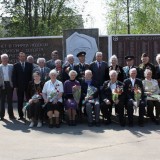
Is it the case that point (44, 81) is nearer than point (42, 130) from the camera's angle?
No

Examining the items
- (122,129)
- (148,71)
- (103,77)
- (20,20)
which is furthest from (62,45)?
(20,20)

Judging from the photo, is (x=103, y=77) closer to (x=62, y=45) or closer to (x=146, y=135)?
(x=146, y=135)

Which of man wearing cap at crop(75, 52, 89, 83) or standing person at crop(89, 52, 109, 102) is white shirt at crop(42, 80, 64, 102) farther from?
standing person at crop(89, 52, 109, 102)

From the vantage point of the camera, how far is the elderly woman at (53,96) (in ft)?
33.7

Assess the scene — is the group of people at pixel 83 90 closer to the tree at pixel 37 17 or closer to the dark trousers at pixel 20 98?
the dark trousers at pixel 20 98

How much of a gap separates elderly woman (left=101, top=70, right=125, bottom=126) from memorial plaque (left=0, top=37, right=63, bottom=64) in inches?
194

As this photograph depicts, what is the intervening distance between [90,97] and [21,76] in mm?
2042

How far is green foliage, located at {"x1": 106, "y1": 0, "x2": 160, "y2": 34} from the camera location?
28844 millimetres

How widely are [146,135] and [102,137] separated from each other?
1.00 m

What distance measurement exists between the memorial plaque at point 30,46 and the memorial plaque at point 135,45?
83.9 inches

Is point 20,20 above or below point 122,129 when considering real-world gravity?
above

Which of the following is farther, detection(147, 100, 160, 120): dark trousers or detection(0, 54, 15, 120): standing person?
detection(0, 54, 15, 120): standing person

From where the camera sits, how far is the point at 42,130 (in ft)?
32.4

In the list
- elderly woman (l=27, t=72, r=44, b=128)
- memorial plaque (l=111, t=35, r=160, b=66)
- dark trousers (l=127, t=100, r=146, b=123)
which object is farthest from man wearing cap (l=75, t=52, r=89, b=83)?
memorial plaque (l=111, t=35, r=160, b=66)
